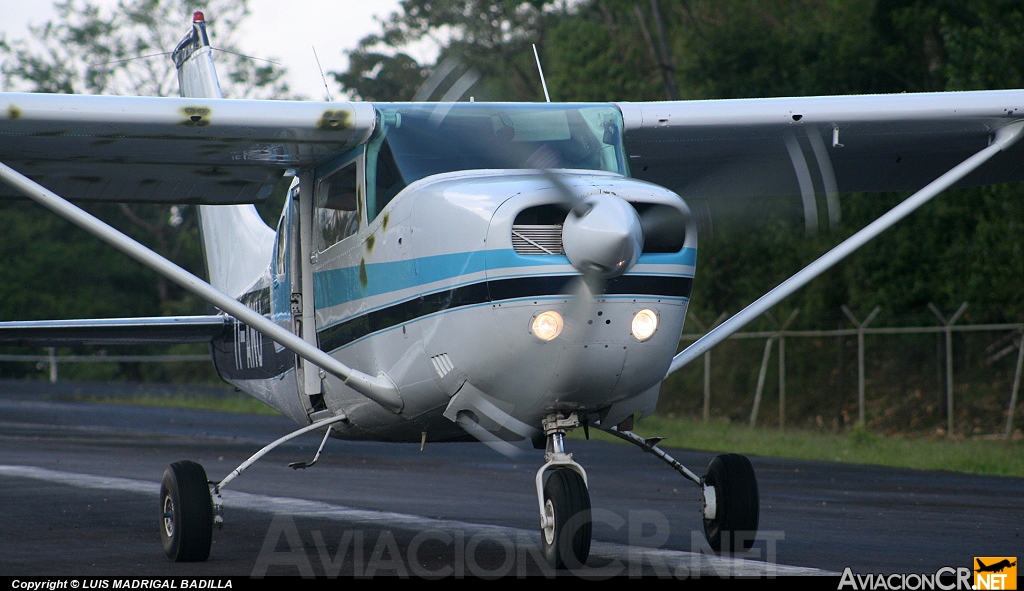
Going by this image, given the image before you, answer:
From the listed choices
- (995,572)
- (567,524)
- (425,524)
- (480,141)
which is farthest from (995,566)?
(425,524)

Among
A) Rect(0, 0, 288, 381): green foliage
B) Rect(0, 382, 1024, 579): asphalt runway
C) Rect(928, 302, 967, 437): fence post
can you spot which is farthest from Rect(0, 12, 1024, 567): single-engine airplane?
Rect(0, 0, 288, 381): green foliage

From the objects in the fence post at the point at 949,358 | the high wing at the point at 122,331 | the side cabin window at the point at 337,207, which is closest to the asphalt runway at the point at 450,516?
the high wing at the point at 122,331

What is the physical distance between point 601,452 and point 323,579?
1220 centimetres

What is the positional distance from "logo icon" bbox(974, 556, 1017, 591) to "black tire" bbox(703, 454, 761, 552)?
4.47ft

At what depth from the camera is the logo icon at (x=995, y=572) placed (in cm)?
607

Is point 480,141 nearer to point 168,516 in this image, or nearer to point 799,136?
point 799,136

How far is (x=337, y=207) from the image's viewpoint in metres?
8.17

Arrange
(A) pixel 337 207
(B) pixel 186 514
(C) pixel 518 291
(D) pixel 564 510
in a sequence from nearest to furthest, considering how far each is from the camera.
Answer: (C) pixel 518 291 < (D) pixel 564 510 < (B) pixel 186 514 < (A) pixel 337 207

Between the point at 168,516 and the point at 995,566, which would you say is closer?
the point at 995,566

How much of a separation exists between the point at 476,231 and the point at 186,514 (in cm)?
267

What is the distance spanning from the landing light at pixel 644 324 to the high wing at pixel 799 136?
1.80m

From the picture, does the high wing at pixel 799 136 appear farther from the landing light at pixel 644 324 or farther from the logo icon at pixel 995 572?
the logo icon at pixel 995 572

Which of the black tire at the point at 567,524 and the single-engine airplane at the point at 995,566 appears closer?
the black tire at the point at 567,524

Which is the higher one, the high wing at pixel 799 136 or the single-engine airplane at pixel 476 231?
the high wing at pixel 799 136
